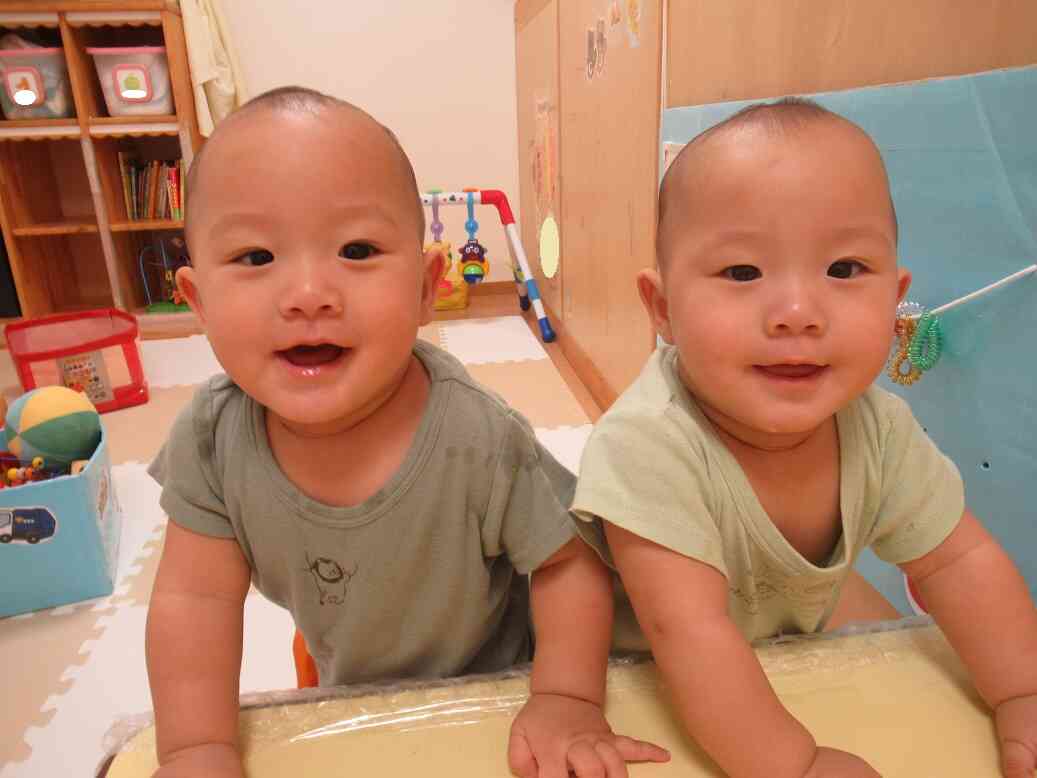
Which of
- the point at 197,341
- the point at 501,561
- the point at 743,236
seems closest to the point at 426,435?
the point at 501,561

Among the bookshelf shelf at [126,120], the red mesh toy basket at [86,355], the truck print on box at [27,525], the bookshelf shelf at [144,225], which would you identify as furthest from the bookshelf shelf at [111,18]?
the truck print on box at [27,525]

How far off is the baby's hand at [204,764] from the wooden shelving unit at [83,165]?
2.91 m

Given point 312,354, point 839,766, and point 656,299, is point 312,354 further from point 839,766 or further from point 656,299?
point 839,766

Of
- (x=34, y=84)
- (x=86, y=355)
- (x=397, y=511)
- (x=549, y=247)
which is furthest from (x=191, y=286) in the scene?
(x=34, y=84)

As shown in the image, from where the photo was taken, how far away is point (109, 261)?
10.0 feet

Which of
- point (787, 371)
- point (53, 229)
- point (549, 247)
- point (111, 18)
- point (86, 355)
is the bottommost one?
point (86, 355)

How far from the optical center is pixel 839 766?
1.39 feet

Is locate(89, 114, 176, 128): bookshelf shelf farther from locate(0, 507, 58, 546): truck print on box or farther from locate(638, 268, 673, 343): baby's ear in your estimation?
locate(638, 268, 673, 343): baby's ear

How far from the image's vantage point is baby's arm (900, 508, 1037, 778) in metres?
0.46

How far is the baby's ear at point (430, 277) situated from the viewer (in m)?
0.56

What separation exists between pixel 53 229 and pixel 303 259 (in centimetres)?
308

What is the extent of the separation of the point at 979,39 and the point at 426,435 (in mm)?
572

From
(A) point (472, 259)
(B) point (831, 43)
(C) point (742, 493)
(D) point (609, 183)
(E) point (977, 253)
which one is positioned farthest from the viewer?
(A) point (472, 259)

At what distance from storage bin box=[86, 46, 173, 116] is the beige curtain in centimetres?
12
